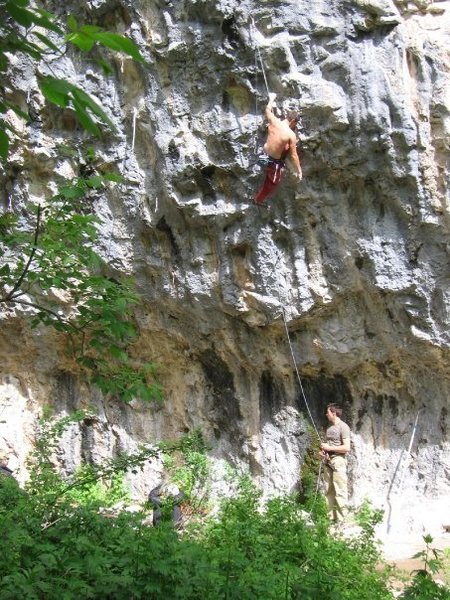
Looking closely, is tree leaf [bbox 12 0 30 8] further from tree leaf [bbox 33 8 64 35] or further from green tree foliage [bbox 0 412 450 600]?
green tree foliage [bbox 0 412 450 600]

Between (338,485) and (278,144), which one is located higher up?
(278,144)

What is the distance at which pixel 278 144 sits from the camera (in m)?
5.84

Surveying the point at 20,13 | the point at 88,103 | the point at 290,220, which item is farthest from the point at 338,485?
the point at 20,13

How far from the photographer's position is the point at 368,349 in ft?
21.9

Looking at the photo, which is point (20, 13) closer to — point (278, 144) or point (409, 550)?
point (278, 144)

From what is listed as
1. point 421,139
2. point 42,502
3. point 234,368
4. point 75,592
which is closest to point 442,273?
point 421,139

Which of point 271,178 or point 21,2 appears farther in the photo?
point 271,178

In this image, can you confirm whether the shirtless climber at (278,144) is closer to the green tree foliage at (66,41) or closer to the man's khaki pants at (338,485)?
the man's khaki pants at (338,485)

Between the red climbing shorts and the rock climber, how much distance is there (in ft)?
8.07

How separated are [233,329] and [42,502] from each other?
402 centimetres

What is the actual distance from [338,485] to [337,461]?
249mm

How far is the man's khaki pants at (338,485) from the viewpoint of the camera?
6.38 metres

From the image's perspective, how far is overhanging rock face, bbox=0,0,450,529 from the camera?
5.81 metres

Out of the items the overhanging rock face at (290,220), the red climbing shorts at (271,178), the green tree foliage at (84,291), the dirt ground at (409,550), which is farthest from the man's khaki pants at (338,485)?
the green tree foliage at (84,291)
